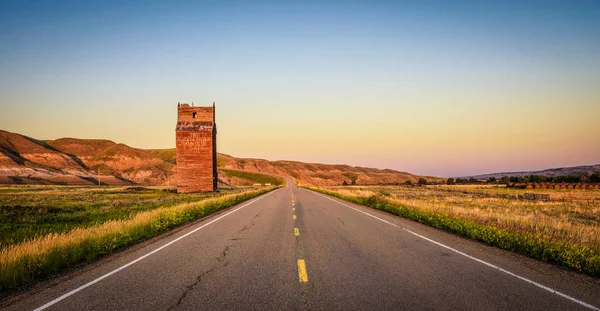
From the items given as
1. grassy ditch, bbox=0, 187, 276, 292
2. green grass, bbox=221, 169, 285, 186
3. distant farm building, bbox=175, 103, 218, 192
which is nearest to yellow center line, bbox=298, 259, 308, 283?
grassy ditch, bbox=0, 187, 276, 292

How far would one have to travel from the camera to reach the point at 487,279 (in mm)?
6207

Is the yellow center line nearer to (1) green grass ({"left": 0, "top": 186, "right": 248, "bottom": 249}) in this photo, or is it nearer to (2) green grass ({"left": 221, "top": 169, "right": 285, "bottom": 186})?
(1) green grass ({"left": 0, "top": 186, "right": 248, "bottom": 249})

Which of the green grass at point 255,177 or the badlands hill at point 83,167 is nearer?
the badlands hill at point 83,167

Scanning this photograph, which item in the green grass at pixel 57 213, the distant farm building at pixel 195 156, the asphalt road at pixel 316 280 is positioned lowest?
the green grass at pixel 57 213

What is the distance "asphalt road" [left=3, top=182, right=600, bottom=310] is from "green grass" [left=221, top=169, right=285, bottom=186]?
418 feet

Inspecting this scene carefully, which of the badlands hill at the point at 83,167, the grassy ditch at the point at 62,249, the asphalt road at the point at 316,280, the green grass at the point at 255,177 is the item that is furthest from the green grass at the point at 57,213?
the green grass at the point at 255,177

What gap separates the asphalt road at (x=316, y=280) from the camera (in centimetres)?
493

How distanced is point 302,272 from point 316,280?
0.59 m

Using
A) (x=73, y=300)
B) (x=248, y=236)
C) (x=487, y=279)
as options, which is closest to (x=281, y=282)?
(x=73, y=300)

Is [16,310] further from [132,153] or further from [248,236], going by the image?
[132,153]

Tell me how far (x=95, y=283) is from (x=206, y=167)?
45.6 meters

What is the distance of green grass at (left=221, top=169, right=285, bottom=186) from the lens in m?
140

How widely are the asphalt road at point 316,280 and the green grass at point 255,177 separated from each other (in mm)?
127471

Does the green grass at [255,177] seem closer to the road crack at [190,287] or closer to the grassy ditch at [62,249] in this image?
the grassy ditch at [62,249]
